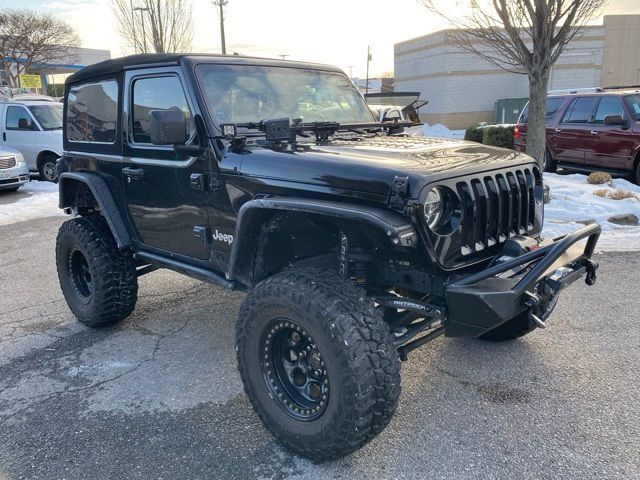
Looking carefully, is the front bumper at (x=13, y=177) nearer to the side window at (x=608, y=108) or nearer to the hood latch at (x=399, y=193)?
the hood latch at (x=399, y=193)

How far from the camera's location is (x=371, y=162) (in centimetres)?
279

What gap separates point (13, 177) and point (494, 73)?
23.9 m

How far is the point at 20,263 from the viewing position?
678cm

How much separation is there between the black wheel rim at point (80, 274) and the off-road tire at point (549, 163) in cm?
964

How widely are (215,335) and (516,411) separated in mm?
2346

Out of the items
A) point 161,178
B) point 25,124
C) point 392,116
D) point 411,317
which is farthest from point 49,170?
point 411,317

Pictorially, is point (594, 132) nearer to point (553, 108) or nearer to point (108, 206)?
point (553, 108)

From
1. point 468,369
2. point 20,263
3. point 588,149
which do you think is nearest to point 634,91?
point 588,149

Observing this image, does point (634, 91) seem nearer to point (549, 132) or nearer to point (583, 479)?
point (549, 132)

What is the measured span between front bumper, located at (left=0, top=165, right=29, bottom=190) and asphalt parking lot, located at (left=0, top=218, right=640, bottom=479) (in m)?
7.75

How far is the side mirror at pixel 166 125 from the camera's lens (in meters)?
3.19

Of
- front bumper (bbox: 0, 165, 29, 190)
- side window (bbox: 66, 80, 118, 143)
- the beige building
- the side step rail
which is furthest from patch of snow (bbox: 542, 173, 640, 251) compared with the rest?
the beige building

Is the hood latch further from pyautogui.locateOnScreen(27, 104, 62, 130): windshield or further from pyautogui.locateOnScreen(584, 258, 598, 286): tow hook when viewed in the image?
pyautogui.locateOnScreen(27, 104, 62, 130): windshield

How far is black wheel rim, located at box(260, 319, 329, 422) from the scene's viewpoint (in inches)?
112
